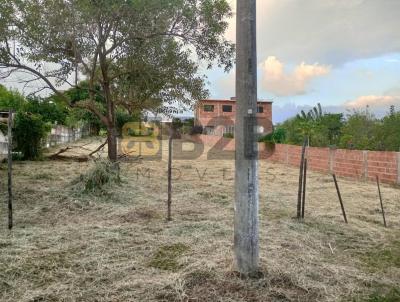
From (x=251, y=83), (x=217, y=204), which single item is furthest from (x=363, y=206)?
(x=251, y=83)

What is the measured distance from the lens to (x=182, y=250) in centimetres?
411

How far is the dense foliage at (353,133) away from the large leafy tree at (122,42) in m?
7.51

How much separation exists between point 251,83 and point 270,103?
37317 millimetres

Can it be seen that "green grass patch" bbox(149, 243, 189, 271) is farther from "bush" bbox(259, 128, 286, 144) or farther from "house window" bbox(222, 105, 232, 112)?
"house window" bbox(222, 105, 232, 112)

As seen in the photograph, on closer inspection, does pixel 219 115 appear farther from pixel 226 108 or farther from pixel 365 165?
pixel 365 165

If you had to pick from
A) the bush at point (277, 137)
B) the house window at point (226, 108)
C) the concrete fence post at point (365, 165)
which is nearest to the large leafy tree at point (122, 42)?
the concrete fence post at point (365, 165)

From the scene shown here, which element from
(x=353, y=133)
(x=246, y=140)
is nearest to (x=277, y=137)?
(x=353, y=133)

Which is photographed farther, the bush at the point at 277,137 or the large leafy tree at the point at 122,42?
the bush at the point at 277,137

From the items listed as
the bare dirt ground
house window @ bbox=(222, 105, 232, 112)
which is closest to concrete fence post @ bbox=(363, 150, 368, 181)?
the bare dirt ground

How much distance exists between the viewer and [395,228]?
5.52m

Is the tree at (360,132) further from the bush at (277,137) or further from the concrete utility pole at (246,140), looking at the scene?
the concrete utility pole at (246,140)

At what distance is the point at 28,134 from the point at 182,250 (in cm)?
1146

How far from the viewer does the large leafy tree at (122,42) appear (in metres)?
7.87

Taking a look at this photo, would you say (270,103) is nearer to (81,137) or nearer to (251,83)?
(81,137)
